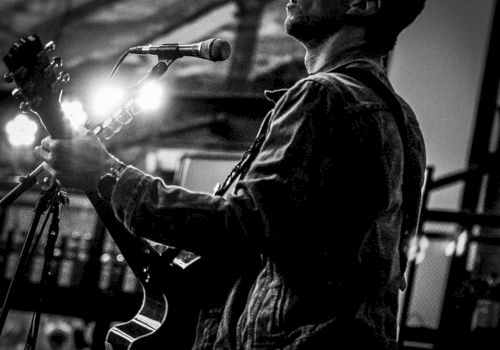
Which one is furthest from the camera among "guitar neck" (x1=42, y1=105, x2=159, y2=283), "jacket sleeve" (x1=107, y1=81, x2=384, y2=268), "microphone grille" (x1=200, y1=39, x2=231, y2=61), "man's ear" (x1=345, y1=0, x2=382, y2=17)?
"microphone grille" (x1=200, y1=39, x2=231, y2=61)

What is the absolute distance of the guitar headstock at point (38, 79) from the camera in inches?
89.7

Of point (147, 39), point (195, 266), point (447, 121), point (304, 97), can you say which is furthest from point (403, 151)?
point (447, 121)

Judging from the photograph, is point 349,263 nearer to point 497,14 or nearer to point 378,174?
point 378,174

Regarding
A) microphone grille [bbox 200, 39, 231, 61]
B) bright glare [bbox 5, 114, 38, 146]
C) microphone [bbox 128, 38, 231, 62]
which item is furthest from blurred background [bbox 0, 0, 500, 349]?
microphone grille [bbox 200, 39, 231, 61]

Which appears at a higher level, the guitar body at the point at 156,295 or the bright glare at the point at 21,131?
the bright glare at the point at 21,131

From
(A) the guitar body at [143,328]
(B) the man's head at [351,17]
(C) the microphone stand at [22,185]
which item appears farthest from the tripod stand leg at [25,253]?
(B) the man's head at [351,17]

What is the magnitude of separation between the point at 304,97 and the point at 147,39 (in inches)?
278

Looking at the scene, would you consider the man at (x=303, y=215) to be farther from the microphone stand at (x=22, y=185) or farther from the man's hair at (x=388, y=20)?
the microphone stand at (x=22, y=185)

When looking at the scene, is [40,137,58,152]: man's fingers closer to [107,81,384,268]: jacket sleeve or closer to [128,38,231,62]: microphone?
[107,81,384,268]: jacket sleeve

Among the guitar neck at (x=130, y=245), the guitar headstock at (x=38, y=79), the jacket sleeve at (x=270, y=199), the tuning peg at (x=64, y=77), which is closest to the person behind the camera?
the jacket sleeve at (x=270, y=199)

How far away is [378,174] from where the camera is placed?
230cm

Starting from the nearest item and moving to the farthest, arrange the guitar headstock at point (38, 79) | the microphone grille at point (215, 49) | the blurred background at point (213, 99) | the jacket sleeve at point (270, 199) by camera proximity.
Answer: the jacket sleeve at point (270, 199), the guitar headstock at point (38, 79), the microphone grille at point (215, 49), the blurred background at point (213, 99)

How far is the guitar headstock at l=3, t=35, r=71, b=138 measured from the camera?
228 cm

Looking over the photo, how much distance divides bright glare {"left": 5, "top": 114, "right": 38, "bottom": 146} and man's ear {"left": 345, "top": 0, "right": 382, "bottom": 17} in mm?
6506
